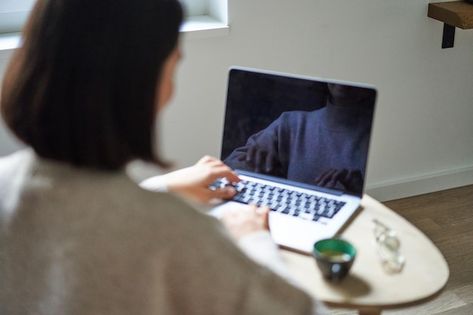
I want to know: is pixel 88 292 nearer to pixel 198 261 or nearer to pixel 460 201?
pixel 198 261

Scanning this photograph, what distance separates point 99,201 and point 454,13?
5.50 feet

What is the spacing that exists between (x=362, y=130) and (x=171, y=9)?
1.69 ft

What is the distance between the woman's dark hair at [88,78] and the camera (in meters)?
0.85

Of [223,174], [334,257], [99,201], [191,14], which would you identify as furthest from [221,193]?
[191,14]

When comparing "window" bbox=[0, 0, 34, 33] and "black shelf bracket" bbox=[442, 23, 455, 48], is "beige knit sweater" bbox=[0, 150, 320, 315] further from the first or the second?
"black shelf bracket" bbox=[442, 23, 455, 48]

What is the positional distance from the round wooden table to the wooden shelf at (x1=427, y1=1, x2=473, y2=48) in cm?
120

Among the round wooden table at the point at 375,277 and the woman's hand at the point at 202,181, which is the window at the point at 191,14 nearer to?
the woman's hand at the point at 202,181

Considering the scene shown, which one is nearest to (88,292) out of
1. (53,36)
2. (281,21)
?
(53,36)

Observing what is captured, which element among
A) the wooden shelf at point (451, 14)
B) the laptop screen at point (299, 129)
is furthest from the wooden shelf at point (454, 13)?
the laptop screen at point (299, 129)

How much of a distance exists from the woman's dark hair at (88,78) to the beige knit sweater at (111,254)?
0.15 feet

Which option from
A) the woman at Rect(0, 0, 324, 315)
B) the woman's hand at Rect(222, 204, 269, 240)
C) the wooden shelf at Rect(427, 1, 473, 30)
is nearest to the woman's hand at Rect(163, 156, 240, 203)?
the woman's hand at Rect(222, 204, 269, 240)

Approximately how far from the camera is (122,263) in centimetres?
85

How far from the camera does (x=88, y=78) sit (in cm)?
85

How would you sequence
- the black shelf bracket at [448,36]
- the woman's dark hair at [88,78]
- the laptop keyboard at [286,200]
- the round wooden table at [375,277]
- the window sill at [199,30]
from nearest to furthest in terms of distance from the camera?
1. the woman's dark hair at [88,78]
2. the round wooden table at [375,277]
3. the laptop keyboard at [286,200]
4. the window sill at [199,30]
5. the black shelf bracket at [448,36]
